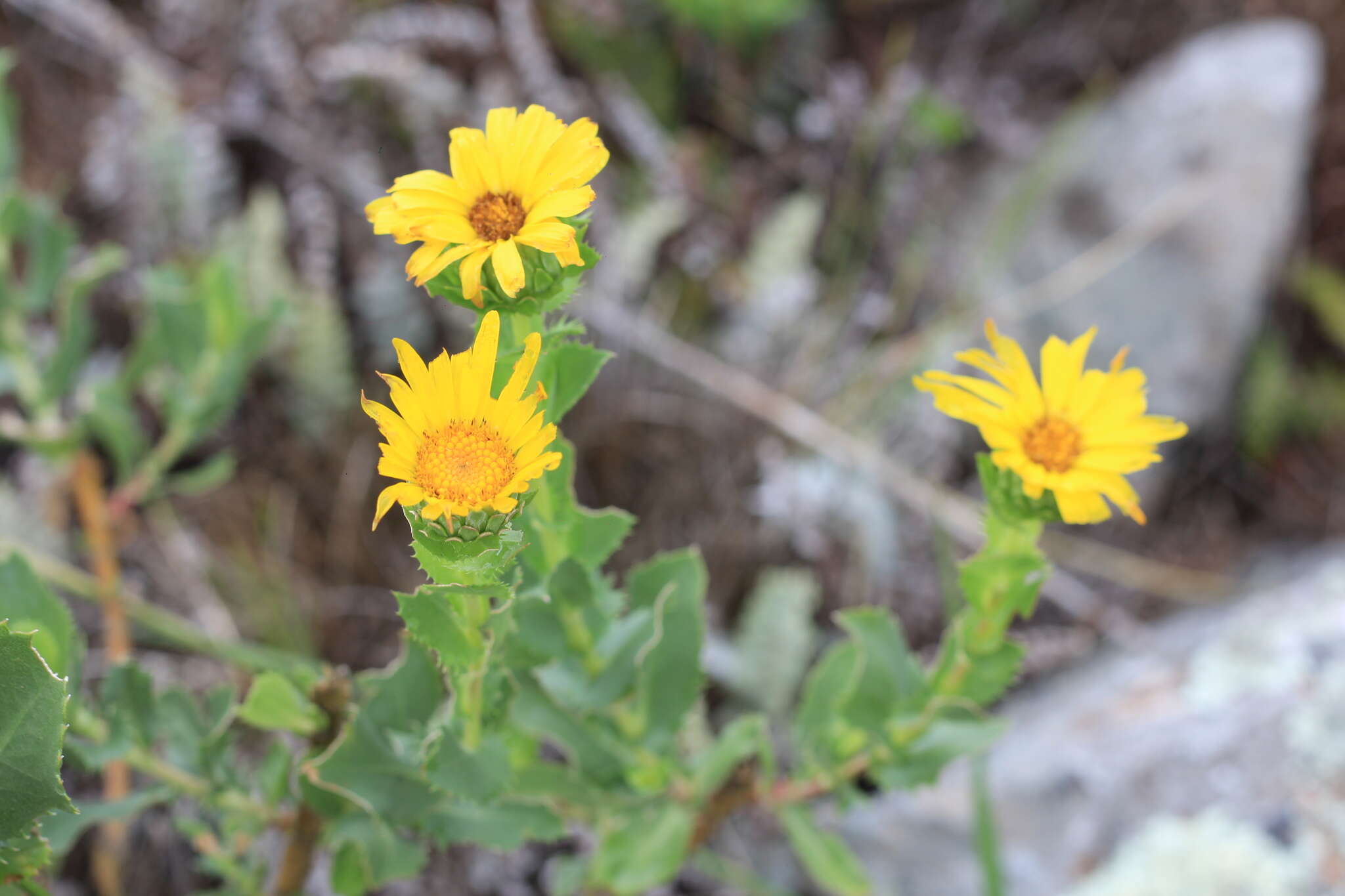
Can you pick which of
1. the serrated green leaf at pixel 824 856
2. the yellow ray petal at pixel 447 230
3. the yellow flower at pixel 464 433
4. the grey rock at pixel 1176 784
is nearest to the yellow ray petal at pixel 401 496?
the yellow flower at pixel 464 433

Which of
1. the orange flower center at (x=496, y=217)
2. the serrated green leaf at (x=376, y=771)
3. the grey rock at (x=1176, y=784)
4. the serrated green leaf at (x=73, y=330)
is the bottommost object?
the grey rock at (x=1176, y=784)

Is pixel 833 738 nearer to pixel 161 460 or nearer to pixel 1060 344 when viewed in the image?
pixel 1060 344

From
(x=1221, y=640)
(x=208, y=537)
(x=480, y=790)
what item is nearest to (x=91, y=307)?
(x=208, y=537)

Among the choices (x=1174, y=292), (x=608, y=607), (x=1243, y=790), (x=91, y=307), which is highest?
(x=91, y=307)

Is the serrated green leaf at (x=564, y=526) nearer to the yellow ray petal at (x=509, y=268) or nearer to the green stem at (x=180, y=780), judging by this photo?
the yellow ray petal at (x=509, y=268)

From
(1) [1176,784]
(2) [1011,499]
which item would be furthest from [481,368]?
(1) [1176,784]

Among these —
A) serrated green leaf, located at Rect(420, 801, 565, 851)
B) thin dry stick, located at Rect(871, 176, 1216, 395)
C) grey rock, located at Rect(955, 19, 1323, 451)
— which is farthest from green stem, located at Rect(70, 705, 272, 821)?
grey rock, located at Rect(955, 19, 1323, 451)
